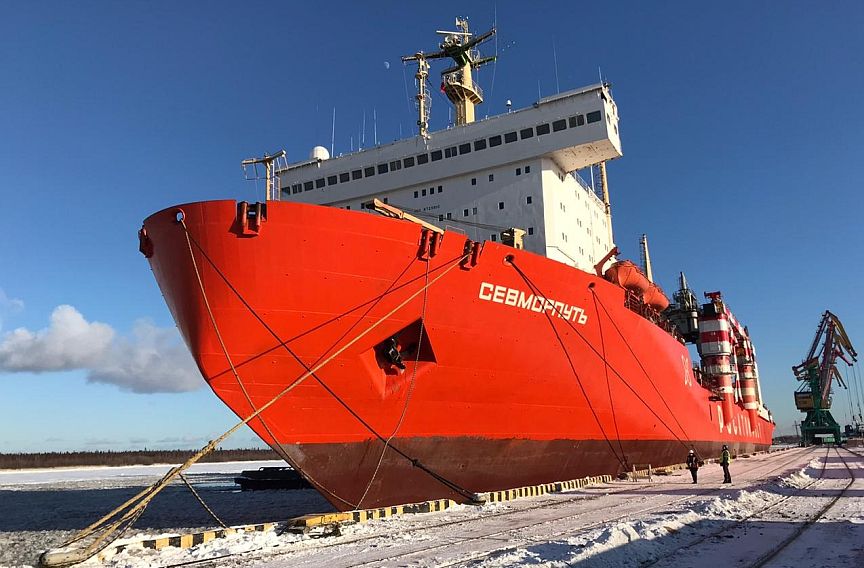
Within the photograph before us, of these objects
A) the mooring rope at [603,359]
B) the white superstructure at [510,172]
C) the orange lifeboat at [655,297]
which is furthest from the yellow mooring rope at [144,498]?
the orange lifeboat at [655,297]

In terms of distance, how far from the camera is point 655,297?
1759 cm

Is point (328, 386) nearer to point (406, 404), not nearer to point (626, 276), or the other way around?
point (406, 404)

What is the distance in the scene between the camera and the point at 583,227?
16969 mm

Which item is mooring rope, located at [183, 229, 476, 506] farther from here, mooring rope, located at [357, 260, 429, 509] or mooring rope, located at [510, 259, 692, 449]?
mooring rope, located at [510, 259, 692, 449]

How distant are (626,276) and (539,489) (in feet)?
19.8

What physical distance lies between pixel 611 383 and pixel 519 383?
141 inches

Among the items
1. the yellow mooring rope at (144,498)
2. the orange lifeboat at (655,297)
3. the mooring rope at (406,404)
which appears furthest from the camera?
the orange lifeboat at (655,297)

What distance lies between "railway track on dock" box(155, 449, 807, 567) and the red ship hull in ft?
3.91

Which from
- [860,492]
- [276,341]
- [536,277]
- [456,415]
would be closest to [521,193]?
[536,277]

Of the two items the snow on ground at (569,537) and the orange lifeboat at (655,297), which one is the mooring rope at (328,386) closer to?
the snow on ground at (569,537)

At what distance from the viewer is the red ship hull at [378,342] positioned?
856 centimetres

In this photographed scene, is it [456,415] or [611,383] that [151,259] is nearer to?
[456,415]

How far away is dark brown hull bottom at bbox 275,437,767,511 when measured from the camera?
897cm

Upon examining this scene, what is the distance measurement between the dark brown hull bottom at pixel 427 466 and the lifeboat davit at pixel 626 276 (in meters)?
4.36
